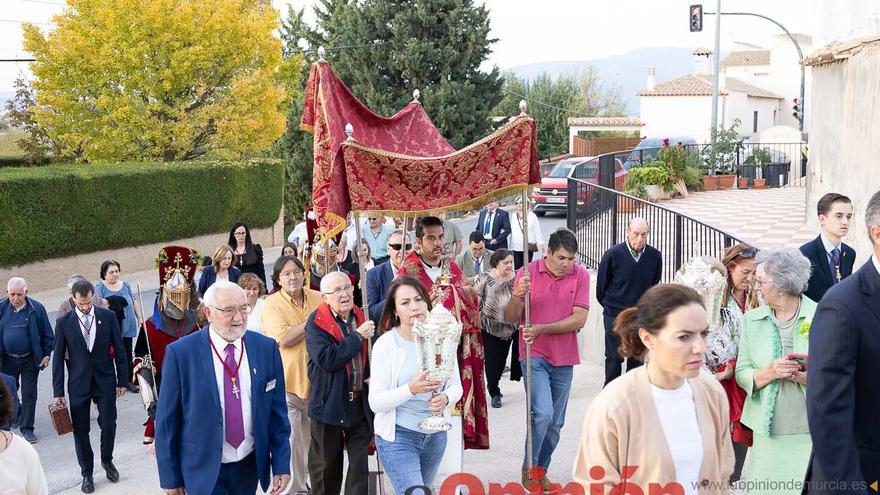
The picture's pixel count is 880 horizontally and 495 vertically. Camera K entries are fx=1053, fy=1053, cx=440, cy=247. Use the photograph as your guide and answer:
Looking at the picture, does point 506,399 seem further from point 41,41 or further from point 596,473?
point 41,41

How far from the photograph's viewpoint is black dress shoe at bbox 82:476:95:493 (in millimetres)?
8961

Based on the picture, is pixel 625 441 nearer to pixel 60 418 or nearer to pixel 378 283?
pixel 378 283

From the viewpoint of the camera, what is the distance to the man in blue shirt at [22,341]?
11.3 metres

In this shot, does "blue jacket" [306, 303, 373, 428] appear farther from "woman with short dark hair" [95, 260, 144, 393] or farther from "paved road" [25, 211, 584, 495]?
"woman with short dark hair" [95, 260, 144, 393]

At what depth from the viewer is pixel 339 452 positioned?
746cm

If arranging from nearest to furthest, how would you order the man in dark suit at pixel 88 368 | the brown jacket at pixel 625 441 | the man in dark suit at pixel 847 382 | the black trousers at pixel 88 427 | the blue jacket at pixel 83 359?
the brown jacket at pixel 625 441 → the man in dark suit at pixel 847 382 → the black trousers at pixel 88 427 → the man in dark suit at pixel 88 368 → the blue jacket at pixel 83 359

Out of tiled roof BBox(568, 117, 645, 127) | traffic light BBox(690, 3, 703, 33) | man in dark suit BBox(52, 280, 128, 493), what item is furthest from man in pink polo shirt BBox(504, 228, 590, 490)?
tiled roof BBox(568, 117, 645, 127)

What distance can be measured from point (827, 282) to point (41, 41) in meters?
26.1

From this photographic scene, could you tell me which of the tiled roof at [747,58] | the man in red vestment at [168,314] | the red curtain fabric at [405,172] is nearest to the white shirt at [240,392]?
the red curtain fabric at [405,172]

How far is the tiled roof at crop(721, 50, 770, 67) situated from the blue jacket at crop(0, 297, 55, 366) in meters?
78.3

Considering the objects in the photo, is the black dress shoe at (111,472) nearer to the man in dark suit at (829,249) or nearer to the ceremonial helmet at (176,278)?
the ceremonial helmet at (176,278)

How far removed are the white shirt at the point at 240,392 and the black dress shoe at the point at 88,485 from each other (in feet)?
12.3

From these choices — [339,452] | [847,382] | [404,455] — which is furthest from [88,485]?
[847,382]

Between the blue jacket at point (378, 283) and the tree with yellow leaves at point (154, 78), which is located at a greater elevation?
the tree with yellow leaves at point (154, 78)
